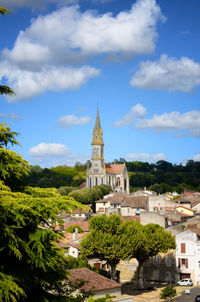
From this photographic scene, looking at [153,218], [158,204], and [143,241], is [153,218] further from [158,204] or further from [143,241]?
[158,204]

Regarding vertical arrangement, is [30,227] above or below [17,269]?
above

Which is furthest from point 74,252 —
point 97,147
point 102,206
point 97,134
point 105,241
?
point 97,134

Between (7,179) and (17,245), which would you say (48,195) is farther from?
(17,245)

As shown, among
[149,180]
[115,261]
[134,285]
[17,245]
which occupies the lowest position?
[134,285]

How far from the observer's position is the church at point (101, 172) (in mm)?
154375

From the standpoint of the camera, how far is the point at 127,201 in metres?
89.2

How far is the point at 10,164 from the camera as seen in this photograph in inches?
496

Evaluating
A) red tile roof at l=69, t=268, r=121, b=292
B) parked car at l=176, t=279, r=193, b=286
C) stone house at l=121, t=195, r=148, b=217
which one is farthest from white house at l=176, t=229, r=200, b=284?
stone house at l=121, t=195, r=148, b=217

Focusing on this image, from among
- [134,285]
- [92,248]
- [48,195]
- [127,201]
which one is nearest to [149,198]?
[127,201]

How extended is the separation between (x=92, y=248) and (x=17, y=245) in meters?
36.1

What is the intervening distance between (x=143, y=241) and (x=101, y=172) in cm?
10790

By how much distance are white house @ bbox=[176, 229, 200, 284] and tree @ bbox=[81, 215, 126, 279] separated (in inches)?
404

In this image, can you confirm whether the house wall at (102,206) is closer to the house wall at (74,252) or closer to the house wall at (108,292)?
the house wall at (74,252)

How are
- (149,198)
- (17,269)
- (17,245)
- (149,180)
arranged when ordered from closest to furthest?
1. (17,245)
2. (17,269)
3. (149,198)
4. (149,180)
